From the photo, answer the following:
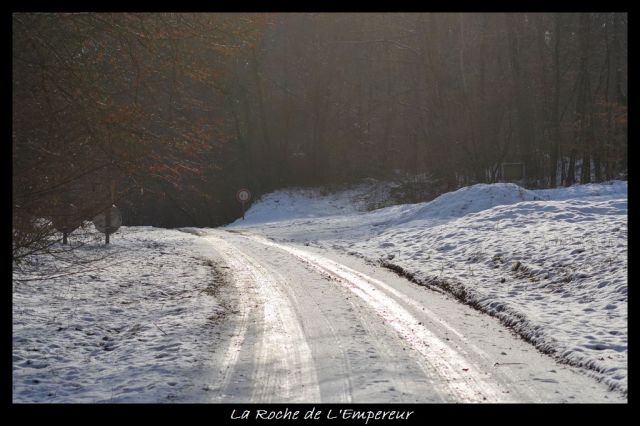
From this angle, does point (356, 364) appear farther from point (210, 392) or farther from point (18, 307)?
point (18, 307)

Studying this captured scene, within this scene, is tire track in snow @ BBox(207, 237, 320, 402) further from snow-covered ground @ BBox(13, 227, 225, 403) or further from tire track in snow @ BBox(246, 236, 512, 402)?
tire track in snow @ BBox(246, 236, 512, 402)

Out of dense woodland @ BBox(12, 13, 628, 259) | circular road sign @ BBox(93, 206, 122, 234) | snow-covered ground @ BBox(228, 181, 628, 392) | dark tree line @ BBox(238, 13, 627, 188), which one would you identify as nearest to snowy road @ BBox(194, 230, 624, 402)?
snow-covered ground @ BBox(228, 181, 628, 392)

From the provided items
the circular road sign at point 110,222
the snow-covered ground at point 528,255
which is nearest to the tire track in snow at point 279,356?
the snow-covered ground at point 528,255

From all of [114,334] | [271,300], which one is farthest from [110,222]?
[114,334]

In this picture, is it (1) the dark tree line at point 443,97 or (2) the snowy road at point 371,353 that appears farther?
(1) the dark tree line at point 443,97

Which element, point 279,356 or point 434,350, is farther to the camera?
point 434,350

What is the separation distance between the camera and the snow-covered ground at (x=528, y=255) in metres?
7.97

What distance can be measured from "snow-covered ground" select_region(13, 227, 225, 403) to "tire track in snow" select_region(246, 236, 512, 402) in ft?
8.58

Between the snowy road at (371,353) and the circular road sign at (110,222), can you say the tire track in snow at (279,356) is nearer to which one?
the snowy road at (371,353)

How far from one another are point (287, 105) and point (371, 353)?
41.9 m

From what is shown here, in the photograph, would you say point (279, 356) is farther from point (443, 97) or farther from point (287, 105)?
point (287, 105)

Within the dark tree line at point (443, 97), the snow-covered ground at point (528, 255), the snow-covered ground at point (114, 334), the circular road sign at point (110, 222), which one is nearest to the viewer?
the snow-covered ground at point (114, 334)

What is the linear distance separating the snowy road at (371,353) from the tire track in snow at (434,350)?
0.05 ft

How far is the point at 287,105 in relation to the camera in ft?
156
